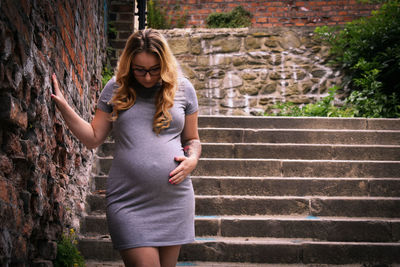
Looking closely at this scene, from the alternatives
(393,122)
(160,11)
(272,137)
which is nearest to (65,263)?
(272,137)

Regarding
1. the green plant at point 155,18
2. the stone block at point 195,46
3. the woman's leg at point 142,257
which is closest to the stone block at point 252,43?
the stone block at point 195,46

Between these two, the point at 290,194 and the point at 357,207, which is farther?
the point at 290,194

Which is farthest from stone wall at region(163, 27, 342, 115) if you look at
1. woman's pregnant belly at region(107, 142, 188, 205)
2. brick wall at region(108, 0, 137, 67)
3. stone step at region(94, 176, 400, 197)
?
woman's pregnant belly at region(107, 142, 188, 205)

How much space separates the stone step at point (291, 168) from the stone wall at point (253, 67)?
3100 mm

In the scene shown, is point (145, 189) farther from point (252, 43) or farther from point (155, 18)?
point (155, 18)

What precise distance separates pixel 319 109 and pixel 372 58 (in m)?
1.36

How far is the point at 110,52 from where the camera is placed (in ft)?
17.7

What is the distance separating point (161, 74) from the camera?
1.71 meters

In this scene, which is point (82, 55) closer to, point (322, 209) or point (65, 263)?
point (65, 263)

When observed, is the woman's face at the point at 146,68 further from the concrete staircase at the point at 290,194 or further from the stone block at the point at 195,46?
the stone block at the point at 195,46

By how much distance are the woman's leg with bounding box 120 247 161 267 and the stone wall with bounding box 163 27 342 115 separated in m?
5.73

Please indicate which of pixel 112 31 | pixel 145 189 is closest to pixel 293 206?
pixel 145 189

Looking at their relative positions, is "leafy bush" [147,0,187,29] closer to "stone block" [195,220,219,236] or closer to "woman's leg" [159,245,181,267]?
"stone block" [195,220,219,236]

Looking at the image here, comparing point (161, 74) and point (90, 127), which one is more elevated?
point (161, 74)
